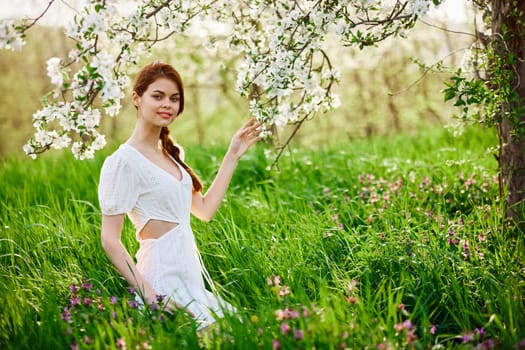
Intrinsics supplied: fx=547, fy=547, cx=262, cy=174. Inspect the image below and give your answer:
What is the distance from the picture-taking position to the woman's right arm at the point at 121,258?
2.66 m

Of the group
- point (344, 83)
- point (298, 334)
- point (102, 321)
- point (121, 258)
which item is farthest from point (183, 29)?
point (344, 83)

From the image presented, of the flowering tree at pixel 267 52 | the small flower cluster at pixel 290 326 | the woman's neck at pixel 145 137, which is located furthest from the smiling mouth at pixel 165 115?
the small flower cluster at pixel 290 326

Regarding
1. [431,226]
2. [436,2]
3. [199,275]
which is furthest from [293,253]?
[436,2]

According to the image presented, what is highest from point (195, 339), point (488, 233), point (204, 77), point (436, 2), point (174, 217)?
point (204, 77)

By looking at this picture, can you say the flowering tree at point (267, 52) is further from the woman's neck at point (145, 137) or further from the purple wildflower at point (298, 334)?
the purple wildflower at point (298, 334)

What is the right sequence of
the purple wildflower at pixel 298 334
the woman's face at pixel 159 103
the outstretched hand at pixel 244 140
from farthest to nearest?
the outstretched hand at pixel 244 140, the woman's face at pixel 159 103, the purple wildflower at pixel 298 334

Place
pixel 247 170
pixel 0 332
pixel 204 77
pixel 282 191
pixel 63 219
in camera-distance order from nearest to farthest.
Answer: pixel 0 332 < pixel 63 219 < pixel 282 191 < pixel 247 170 < pixel 204 77

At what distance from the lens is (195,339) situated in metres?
2.30

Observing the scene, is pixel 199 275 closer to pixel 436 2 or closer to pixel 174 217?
pixel 174 217

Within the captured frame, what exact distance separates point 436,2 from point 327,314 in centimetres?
153

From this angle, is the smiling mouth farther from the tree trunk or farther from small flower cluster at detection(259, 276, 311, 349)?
the tree trunk

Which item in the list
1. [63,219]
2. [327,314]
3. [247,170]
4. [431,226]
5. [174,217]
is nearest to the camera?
[327,314]

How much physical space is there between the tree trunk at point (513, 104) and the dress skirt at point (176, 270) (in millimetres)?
1927

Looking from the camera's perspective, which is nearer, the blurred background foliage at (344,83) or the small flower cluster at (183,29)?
the small flower cluster at (183,29)
